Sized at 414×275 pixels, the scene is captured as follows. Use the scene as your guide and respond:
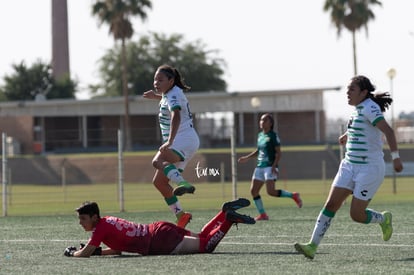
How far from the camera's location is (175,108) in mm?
13789

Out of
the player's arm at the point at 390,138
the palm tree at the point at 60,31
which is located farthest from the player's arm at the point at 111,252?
the palm tree at the point at 60,31

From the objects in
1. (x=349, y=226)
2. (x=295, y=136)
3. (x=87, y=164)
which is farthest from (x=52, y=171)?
(x=349, y=226)

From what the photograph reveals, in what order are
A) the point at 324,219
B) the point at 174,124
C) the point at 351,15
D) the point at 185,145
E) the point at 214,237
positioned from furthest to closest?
the point at 351,15, the point at 185,145, the point at 174,124, the point at 214,237, the point at 324,219

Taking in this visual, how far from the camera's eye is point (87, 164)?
52.4m

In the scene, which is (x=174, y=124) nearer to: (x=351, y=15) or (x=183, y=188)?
(x=183, y=188)

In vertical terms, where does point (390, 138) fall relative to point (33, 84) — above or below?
below

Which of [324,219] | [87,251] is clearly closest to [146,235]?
[87,251]

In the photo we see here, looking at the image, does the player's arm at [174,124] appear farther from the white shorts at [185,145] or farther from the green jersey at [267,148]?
the green jersey at [267,148]

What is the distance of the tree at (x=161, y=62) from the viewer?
102500mm

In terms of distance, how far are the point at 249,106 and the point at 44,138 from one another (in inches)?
490

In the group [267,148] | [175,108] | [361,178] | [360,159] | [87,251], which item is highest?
[175,108]

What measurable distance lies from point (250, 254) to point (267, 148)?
7.46 meters

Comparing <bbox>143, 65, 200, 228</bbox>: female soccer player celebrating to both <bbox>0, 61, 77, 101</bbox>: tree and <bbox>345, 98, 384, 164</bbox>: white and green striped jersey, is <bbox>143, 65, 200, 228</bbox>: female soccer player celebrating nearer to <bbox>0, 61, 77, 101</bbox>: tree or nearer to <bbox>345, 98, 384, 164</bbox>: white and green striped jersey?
<bbox>345, 98, 384, 164</bbox>: white and green striped jersey

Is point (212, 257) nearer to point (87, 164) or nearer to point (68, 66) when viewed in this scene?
point (87, 164)
